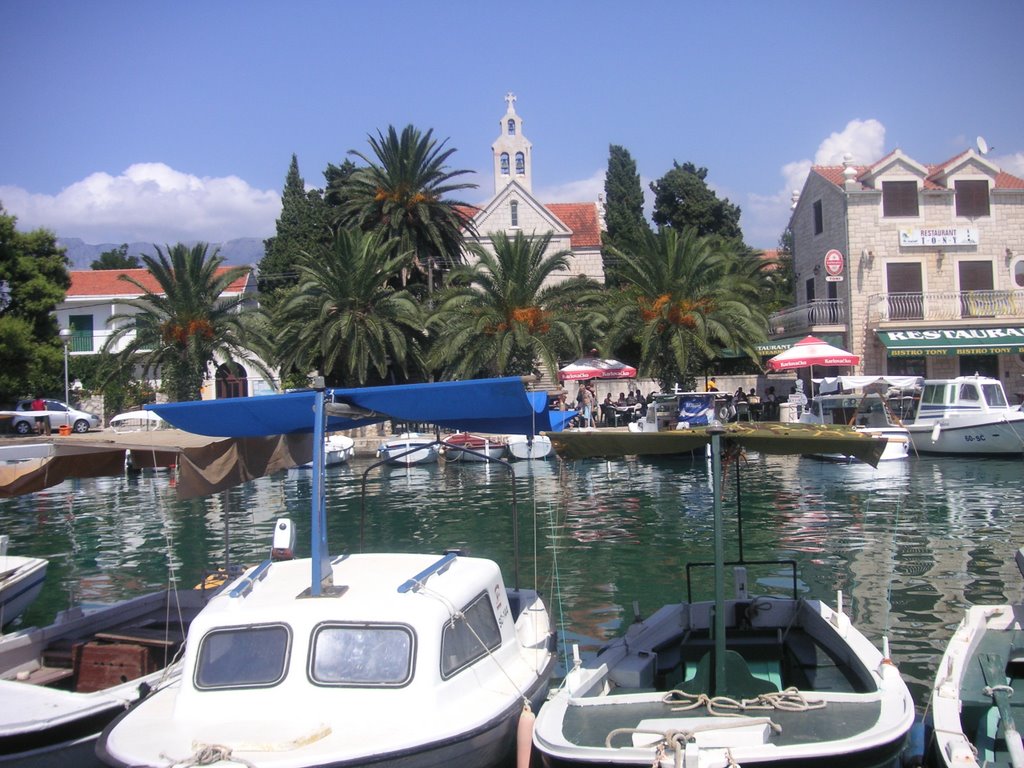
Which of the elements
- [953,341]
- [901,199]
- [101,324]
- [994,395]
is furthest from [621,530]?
[101,324]

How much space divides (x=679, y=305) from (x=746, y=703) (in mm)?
28346

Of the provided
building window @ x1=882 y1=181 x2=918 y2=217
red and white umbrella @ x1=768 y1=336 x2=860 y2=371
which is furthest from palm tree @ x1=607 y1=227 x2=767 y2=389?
building window @ x1=882 y1=181 x2=918 y2=217

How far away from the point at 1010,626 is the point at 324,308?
28.3 m

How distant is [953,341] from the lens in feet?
126

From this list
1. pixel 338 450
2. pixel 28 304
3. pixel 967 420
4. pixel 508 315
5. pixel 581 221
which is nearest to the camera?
pixel 967 420

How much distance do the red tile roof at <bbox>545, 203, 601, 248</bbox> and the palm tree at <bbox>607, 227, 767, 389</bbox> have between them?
67.1 feet

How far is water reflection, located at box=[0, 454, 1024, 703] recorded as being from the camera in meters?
14.1

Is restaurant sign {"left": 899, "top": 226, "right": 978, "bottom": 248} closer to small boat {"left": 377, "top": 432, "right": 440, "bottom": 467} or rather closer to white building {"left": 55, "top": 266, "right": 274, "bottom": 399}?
small boat {"left": 377, "top": 432, "right": 440, "bottom": 467}

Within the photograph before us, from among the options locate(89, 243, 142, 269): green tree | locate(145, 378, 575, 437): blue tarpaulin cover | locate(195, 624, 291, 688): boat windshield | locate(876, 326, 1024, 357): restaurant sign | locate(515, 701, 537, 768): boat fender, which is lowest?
locate(515, 701, 537, 768): boat fender

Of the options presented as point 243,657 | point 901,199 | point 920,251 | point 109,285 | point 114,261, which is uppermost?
point 114,261

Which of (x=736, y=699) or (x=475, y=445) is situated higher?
(x=475, y=445)

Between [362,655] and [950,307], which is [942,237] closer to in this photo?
[950,307]

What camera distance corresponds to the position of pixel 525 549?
18.3 metres

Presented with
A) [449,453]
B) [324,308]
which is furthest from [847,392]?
[324,308]
